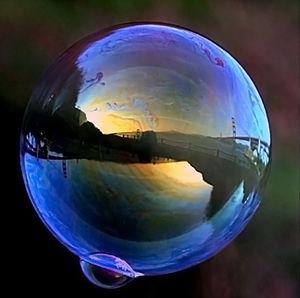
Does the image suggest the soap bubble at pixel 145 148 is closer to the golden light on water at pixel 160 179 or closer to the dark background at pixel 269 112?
the golden light on water at pixel 160 179

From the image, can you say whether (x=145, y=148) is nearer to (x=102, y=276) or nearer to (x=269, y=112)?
(x=102, y=276)

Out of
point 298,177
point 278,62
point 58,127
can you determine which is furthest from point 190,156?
point 278,62

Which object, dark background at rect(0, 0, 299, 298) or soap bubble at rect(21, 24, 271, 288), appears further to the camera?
dark background at rect(0, 0, 299, 298)

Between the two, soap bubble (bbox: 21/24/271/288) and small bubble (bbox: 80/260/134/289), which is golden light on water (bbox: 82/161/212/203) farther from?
small bubble (bbox: 80/260/134/289)

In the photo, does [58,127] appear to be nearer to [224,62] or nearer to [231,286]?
[224,62]

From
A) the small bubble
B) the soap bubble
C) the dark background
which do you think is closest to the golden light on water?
the soap bubble

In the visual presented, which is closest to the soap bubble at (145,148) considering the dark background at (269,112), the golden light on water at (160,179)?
the golden light on water at (160,179)
